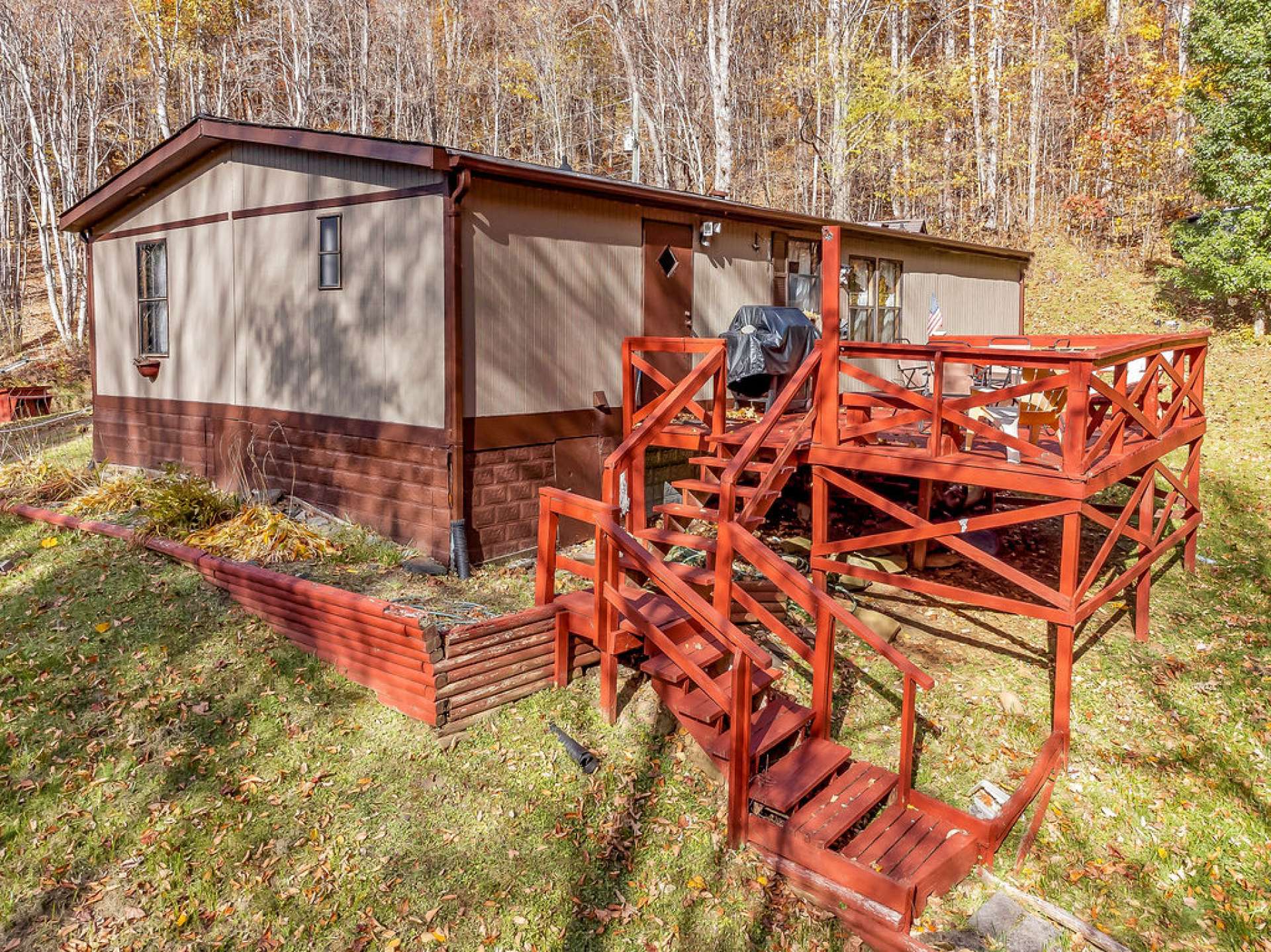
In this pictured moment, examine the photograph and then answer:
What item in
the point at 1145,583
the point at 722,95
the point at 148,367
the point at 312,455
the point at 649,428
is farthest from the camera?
the point at 722,95

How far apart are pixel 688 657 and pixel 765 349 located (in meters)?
4.31

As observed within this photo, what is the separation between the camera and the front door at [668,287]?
9.78 meters

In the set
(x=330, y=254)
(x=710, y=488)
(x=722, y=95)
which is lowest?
(x=710, y=488)

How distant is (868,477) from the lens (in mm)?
9547

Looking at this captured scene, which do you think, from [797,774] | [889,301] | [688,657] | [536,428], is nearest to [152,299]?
[536,428]

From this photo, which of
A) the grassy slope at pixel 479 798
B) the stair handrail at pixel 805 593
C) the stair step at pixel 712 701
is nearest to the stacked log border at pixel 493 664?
the grassy slope at pixel 479 798

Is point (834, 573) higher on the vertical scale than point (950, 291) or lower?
lower

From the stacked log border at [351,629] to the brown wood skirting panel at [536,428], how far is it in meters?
2.07

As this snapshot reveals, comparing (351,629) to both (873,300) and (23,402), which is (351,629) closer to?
(873,300)

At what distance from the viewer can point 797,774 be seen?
4.98 m

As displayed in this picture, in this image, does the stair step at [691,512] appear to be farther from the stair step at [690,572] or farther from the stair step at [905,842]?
the stair step at [905,842]

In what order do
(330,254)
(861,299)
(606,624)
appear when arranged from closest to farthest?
(606,624), (330,254), (861,299)

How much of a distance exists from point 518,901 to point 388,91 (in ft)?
92.8

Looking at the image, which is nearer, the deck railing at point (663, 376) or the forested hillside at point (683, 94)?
the deck railing at point (663, 376)
